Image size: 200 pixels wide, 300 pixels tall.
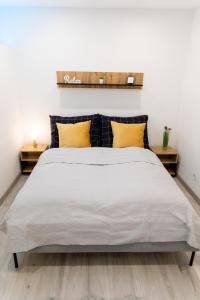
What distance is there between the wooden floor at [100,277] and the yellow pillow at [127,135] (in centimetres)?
147

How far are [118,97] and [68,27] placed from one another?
3.91 ft

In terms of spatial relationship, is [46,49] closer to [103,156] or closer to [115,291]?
[103,156]

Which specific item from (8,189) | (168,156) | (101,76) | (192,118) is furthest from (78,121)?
(192,118)

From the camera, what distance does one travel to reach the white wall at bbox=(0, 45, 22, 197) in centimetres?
267

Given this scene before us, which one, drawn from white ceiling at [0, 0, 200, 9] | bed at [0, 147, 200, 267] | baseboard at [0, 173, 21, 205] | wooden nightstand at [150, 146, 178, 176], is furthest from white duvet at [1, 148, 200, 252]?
white ceiling at [0, 0, 200, 9]

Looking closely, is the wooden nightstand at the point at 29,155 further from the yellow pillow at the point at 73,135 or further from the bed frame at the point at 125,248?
the bed frame at the point at 125,248

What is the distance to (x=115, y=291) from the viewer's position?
5.15 feet

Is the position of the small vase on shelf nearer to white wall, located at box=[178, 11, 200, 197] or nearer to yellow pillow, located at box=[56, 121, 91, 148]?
white wall, located at box=[178, 11, 200, 197]

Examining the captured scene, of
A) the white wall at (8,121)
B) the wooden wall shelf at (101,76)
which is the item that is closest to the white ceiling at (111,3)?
the white wall at (8,121)

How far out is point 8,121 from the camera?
2.85m

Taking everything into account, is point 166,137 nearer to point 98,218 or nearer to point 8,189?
point 98,218

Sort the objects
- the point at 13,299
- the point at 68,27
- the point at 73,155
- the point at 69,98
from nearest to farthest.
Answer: the point at 13,299
the point at 73,155
the point at 68,27
the point at 69,98

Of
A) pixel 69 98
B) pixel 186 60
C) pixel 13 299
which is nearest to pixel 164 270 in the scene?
pixel 13 299

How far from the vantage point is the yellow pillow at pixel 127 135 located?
2.94 metres
